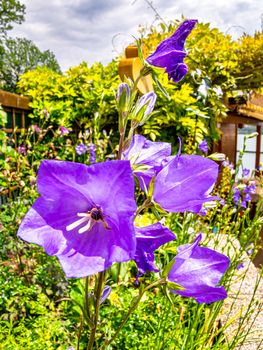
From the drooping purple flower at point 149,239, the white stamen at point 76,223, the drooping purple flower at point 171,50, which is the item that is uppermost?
the drooping purple flower at point 171,50

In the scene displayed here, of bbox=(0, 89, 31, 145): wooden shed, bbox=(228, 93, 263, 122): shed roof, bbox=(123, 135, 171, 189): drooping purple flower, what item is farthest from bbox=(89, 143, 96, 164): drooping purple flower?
bbox=(228, 93, 263, 122): shed roof

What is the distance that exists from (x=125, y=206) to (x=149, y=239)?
100 mm

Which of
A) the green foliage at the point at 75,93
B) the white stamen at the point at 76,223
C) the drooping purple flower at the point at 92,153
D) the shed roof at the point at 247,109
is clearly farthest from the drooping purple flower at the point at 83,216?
the shed roof at the point at 247,109

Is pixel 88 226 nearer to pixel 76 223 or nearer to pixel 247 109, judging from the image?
pixel 76 223

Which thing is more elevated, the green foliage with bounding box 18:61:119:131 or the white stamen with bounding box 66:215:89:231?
the green foliage with bounding box 18:61:119:131

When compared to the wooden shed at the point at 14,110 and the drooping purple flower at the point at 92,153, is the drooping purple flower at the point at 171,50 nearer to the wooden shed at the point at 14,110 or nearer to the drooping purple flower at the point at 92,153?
the drooping purple flower at the point at 92,153

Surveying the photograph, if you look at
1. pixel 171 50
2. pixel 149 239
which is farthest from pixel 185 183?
pixel 171 50

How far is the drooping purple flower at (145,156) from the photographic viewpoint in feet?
1.99

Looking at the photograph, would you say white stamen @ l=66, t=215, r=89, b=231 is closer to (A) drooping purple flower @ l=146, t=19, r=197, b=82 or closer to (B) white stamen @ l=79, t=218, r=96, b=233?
(B) white stamen @ l=79, t=218, r=96, b=233

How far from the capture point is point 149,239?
22.0 inches

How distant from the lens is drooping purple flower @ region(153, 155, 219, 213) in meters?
0.54

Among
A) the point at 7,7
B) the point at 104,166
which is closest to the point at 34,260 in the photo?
the point at 104,166

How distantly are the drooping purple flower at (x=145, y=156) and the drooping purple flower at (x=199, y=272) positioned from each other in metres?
0.14

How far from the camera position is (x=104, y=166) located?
47 cm
